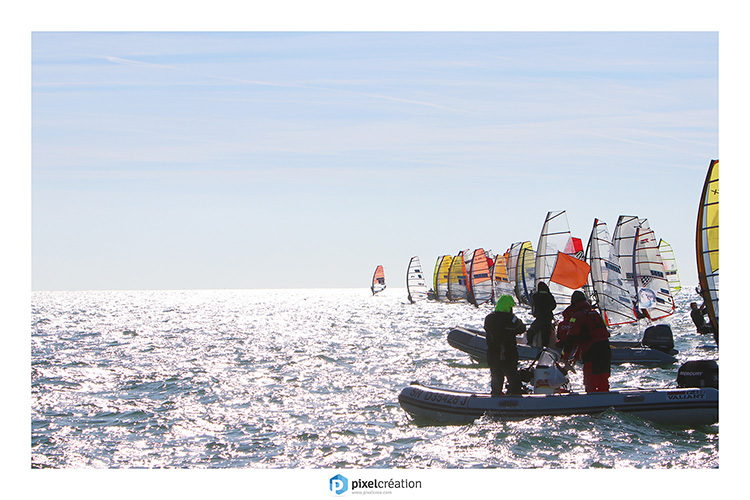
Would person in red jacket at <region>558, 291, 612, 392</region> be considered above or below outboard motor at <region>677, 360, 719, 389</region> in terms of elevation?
above

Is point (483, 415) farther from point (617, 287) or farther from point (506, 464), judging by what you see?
point (617, 287)

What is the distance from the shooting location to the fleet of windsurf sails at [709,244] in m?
13.7

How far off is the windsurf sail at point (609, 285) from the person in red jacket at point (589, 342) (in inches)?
533

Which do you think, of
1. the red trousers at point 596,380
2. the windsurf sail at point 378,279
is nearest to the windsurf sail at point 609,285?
the red trousers at point 596,380

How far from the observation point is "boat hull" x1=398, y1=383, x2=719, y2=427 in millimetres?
9875

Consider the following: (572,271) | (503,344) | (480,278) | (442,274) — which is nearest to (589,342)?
(503,344)

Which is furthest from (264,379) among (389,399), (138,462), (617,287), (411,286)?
(411,286)

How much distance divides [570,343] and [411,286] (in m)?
67.2

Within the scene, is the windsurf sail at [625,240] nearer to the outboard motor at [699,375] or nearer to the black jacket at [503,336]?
the outboard motor at [699,375]

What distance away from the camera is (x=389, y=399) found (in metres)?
13.4

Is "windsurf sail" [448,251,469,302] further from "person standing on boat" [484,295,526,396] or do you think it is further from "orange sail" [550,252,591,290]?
"person standing on boat" [484,295,526,396]

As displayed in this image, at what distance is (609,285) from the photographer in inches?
954
